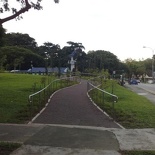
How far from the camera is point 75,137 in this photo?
884 cm

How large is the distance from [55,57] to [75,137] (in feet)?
261

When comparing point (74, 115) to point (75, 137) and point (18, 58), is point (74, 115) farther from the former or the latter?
point (18, 58)

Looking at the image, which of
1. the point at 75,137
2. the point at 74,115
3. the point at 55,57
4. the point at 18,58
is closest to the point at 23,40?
the point at 18,58

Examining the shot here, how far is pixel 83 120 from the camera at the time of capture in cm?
1204

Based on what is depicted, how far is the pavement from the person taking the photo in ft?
24.9

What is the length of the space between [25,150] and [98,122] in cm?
465

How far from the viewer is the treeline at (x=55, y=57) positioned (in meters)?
84.4

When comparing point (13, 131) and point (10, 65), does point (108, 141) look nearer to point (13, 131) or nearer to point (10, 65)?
point (13, 131)

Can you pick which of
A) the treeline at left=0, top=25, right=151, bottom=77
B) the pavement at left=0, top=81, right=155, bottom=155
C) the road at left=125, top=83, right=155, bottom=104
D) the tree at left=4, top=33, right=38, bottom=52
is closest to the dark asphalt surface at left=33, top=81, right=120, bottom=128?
the pavement at left=0, top=81, right=155, bottom=155

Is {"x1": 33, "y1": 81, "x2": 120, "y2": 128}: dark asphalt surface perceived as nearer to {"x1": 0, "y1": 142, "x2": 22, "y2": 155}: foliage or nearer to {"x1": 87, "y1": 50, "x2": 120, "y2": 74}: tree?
{"x1": 0, "y1": 142, "x2": 22, "y2": 155}: foliage

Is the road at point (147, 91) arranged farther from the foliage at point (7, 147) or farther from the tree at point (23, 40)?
the tree at point (23, 40)

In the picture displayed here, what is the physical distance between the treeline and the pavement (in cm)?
5961

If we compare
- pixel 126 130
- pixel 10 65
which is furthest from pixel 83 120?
pixel 10 65

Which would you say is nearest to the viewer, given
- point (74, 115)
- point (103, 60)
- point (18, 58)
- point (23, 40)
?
point (74, 115)
